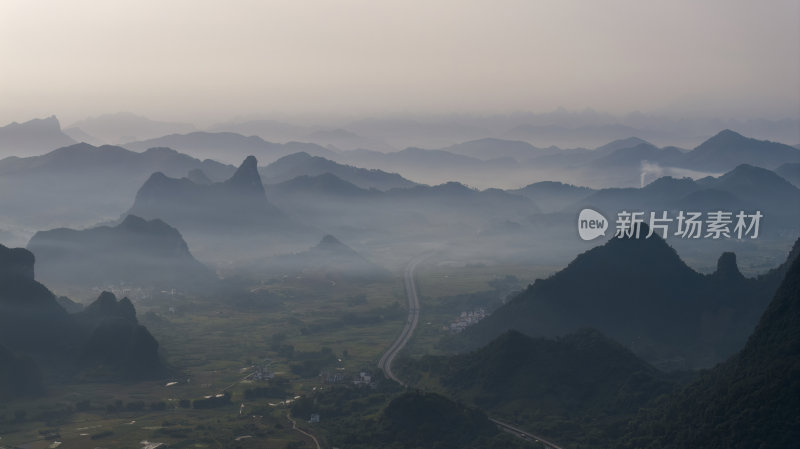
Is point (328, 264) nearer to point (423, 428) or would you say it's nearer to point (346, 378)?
point (346, 378)

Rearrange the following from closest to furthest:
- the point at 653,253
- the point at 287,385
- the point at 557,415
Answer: the point at 557,415 < the point at 287,385 < the point at 653,253

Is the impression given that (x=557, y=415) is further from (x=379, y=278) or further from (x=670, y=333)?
(x=379, y=278)

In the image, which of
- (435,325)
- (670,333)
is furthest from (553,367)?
(435,325)

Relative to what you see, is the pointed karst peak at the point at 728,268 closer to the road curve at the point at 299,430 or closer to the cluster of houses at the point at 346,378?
the cluster of houses at the point at 346,378

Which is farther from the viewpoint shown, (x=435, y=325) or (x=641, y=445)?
(x=435, y=325)

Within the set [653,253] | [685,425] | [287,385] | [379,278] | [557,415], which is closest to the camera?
[685,425]

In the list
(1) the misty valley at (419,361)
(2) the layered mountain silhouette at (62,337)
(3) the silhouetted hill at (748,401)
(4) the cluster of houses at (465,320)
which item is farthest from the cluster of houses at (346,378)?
(3) the silhouetted hill at (748,401)

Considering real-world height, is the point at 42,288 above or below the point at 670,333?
above
